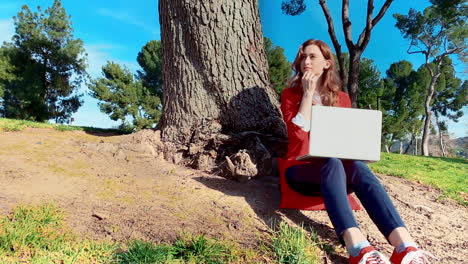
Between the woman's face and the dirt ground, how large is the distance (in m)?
1.03

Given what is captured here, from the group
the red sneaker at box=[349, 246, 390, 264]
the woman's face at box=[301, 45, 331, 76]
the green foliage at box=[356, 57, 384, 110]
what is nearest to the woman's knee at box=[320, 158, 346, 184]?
the red sneaker at box=[349, 246, 390, 264]

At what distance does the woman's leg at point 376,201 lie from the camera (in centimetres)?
190

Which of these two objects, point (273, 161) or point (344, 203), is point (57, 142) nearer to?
point (273, 161)

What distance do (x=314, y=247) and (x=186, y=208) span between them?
895 millimetres

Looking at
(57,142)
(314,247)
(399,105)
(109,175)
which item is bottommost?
(314,247)

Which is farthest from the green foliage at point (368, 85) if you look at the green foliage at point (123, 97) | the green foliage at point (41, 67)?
the green foliage at point (41, 67)

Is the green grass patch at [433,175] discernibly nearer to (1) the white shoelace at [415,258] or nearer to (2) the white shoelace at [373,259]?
A: (1) the white shoelace at [415,258]

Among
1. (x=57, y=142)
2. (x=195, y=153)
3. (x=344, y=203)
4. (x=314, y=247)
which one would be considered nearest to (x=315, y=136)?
(x=344, y=203)

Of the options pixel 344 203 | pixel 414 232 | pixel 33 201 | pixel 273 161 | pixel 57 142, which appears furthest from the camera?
pixel 57 142

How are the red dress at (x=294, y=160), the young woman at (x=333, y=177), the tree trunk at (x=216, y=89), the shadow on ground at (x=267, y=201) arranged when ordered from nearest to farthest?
the young woman at (x=333, y=177) → the shadow on ground at (x=267, y=201) → the red dress at (x=294, y=160) → the tree trunk at (x=216, y=89)

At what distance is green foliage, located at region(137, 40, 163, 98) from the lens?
2167cm

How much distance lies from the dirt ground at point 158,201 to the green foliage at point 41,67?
52.6 feet

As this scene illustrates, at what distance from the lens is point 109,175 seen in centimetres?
267

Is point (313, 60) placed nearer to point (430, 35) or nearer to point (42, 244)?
point (42, 244)
